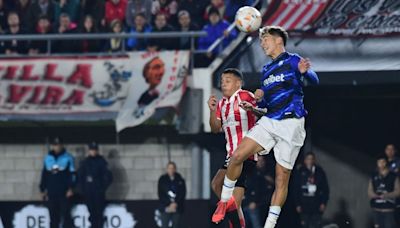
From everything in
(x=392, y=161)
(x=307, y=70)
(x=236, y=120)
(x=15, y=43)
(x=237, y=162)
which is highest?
(x=15, y=43)

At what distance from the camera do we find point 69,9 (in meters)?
21.8

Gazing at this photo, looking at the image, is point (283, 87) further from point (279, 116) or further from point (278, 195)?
point (278, 195)

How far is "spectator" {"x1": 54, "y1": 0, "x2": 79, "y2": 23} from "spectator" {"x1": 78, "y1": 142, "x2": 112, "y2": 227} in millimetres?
2587

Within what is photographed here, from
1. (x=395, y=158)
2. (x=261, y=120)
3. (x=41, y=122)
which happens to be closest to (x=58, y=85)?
(x=41, y=122)

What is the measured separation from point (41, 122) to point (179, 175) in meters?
2.82

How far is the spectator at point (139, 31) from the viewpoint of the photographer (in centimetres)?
2089

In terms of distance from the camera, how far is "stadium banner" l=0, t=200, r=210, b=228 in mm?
20422

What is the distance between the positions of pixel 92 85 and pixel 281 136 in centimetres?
802

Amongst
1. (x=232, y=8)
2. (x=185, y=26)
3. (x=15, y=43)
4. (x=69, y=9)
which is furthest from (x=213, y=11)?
(x=15, y=43)

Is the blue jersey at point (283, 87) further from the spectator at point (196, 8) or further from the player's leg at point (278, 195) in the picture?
the spectator at point (196, 8)

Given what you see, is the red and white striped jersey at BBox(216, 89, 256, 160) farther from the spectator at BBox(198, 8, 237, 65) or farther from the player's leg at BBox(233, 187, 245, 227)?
the spectator at BBox(198, 8, 237, 65)

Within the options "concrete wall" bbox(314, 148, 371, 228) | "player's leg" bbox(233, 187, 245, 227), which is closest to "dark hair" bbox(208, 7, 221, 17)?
"concrete wall" bbox(314, 148, 371, 228)

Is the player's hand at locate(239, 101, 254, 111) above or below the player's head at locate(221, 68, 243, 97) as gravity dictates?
below

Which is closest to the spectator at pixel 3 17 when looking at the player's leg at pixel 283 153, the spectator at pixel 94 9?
the spectator at pixel 94 9
